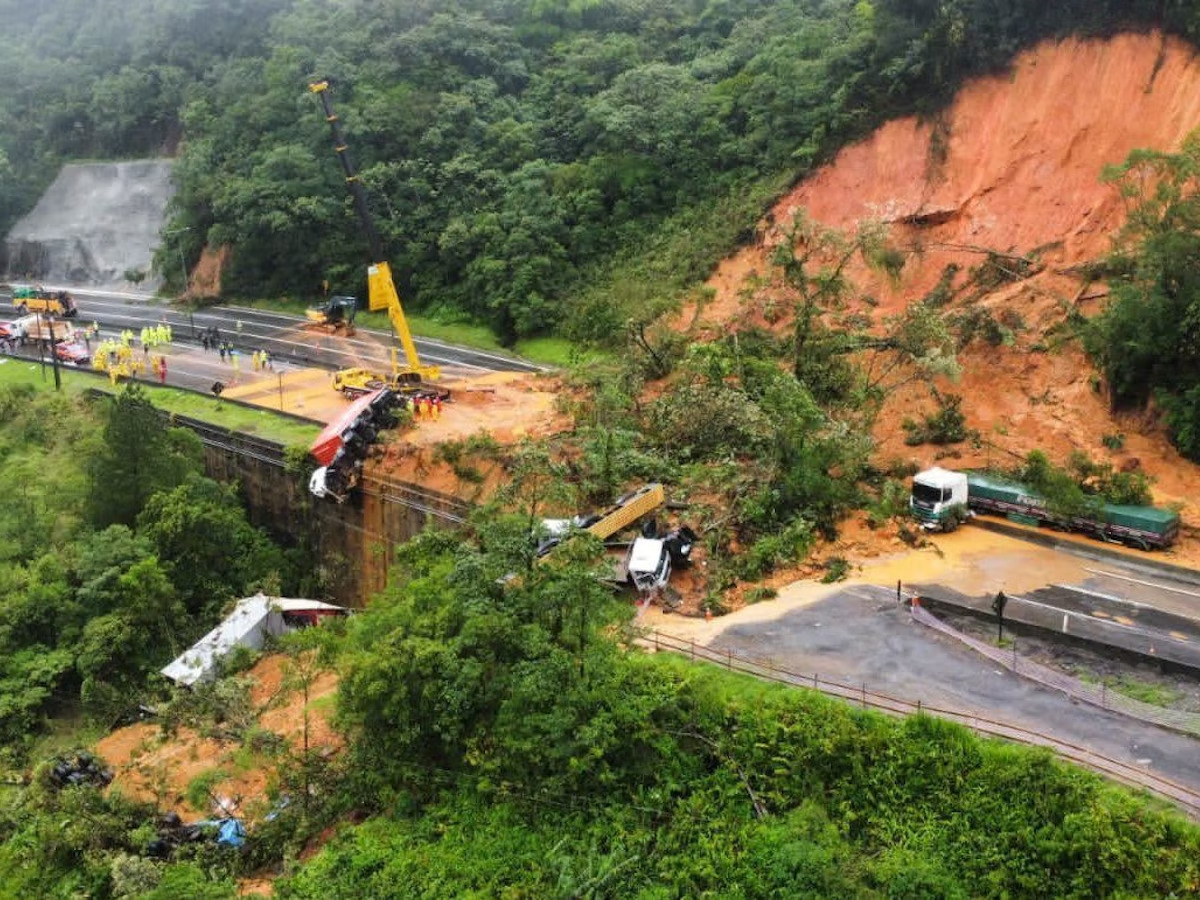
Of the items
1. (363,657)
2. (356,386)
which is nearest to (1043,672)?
(363,657)

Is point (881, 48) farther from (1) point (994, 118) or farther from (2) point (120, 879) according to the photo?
(2) point (120, 879)

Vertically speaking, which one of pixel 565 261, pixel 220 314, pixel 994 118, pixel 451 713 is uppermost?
pixel 994 118

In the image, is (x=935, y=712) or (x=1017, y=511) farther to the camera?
(x=1017, y=511)

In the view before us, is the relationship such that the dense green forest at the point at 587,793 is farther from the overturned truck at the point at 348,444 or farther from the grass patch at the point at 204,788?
the overturned truck at the point at 348,444

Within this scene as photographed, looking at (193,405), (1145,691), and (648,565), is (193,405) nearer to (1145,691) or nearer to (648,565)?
(648,565)

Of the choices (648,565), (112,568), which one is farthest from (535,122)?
(648,565)

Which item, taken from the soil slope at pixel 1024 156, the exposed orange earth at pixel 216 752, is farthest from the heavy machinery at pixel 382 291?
the exposed orange earth at pixel 216 752
